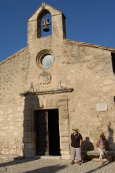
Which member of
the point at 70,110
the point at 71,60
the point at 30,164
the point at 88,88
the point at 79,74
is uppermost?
the point at 71,60

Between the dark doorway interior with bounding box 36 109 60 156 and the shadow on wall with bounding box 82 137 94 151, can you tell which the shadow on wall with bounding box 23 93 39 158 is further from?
the shadow on wall with bounding box 82 137 94 151

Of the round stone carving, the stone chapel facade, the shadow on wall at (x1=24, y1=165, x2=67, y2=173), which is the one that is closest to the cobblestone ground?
the shadow on wall at (x1=24, y1=165, x2=67, y2=173)

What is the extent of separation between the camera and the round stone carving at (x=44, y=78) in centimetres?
942

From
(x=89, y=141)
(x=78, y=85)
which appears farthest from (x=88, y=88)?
(x=89, y=141)

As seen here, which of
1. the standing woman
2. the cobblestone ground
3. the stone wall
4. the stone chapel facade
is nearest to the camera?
the cobblestone ground

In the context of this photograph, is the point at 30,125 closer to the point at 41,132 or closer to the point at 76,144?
the point at 41,132

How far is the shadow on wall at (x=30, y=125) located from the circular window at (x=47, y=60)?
1.55m

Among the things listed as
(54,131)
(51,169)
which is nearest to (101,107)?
(54,131)

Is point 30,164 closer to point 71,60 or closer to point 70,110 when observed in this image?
point 70,110

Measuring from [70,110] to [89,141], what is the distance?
150 cm

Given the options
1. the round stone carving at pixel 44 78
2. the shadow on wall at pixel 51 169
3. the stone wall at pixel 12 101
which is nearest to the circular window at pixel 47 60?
the round stone carving at pixel 44 78

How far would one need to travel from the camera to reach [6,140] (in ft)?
30.9

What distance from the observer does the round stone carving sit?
9416mm

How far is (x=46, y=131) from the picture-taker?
30.3 ft
